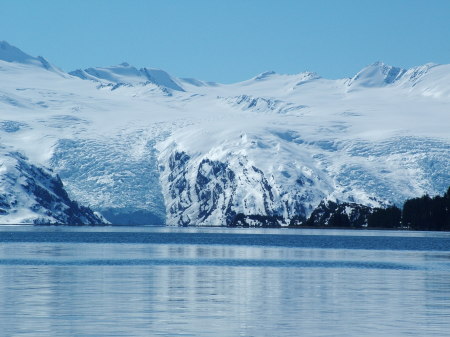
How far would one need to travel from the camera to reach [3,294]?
61.4 m

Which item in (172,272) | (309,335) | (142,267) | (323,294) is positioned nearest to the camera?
(309,335)

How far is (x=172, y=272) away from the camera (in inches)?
3376

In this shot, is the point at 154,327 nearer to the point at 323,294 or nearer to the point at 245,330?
the point at 245,330

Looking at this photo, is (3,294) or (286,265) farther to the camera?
(286,265)

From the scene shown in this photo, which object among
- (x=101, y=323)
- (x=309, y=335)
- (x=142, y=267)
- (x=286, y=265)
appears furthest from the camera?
(x=286, y=265)

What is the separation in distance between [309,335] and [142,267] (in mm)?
48791

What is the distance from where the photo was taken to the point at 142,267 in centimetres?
9219

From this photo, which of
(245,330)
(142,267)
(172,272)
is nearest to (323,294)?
(245,330)

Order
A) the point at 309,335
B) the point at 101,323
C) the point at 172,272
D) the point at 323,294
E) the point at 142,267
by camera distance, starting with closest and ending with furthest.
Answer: the point at 309,335, the point at 101,323, the point at 323,294, the point at 172,272, the point at 142,267

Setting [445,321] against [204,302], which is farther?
[204,302]

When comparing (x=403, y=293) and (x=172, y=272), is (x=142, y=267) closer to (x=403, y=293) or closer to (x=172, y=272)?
(x=172, y=272)

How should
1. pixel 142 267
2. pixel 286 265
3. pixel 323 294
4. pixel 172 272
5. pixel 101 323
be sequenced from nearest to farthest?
pixel 101 323 → pixel 323 294 → pixel 172 272 → pixel 142 267 → pixel 286 265

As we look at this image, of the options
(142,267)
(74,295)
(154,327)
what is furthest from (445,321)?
(142,267)

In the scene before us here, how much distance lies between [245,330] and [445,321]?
32.7ft
